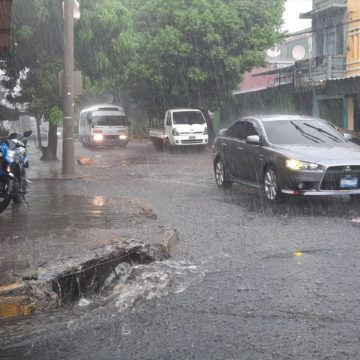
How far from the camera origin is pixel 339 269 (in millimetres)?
6250

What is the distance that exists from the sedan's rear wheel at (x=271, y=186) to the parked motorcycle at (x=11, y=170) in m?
4.32

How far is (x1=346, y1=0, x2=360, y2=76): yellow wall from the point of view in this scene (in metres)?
26.1

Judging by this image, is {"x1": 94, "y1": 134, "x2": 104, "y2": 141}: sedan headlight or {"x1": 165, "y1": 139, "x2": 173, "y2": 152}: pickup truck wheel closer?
{"x1": 165, "y1": 139, "x2": 173, "y2": 152}: pickup truck wheel

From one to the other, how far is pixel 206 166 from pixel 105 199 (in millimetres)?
9146

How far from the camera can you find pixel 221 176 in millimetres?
13430

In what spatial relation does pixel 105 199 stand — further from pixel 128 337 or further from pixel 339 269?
pixel 128 337

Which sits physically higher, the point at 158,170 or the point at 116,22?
the point at 116,22

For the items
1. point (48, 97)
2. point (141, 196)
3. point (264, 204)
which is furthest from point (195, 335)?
point (48, 97)

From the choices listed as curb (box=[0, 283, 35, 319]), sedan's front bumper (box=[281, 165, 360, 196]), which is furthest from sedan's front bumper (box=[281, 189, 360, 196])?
curb (box=[0, 283, 35, 319])

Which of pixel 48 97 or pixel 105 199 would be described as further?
pixel 48 97

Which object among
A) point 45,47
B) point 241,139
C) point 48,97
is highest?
point 45,47

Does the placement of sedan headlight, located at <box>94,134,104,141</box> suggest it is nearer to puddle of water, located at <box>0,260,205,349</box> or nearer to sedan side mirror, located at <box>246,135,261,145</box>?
sedan side mirror, located at <box>246,135,261,145</box>

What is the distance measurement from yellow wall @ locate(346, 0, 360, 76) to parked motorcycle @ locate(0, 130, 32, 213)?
18.9m

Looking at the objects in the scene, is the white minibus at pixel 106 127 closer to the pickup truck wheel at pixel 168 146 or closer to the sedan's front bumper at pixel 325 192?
the pickup truck wheel at pixel 168 146
